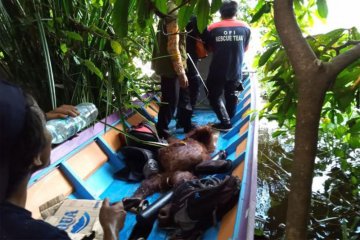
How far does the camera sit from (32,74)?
220 cm

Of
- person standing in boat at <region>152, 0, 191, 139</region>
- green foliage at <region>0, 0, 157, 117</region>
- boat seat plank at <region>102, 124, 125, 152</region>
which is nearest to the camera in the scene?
green foliage at <region>0, 0, 157, 117</region>

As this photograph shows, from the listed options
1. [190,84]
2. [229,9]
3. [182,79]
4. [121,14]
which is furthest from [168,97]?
[121,14]

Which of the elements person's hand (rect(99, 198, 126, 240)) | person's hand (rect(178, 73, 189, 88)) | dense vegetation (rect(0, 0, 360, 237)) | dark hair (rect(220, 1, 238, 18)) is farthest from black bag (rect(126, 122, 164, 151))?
dark hair (rect(220, 1, 238, 18))

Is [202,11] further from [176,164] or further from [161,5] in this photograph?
[176,164]

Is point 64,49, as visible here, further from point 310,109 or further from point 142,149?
point 310,109

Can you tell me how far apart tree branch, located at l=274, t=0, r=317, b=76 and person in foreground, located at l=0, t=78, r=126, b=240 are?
64 centimetres

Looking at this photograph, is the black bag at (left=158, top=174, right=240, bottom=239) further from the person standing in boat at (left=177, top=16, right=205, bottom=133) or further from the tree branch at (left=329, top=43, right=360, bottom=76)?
the person standing in boat at (left=177, top=16, right=205, bottom=133)

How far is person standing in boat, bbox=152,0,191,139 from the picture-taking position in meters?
2.65

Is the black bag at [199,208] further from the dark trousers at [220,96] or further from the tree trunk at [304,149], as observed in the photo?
the dark trousers at [220,96]

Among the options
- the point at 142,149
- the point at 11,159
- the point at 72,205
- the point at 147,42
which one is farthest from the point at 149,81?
the point at 11,159

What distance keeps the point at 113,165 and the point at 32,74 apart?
817 mm

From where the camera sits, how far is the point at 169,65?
9.25 ft

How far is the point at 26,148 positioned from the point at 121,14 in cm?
46

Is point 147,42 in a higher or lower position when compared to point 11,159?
higher
